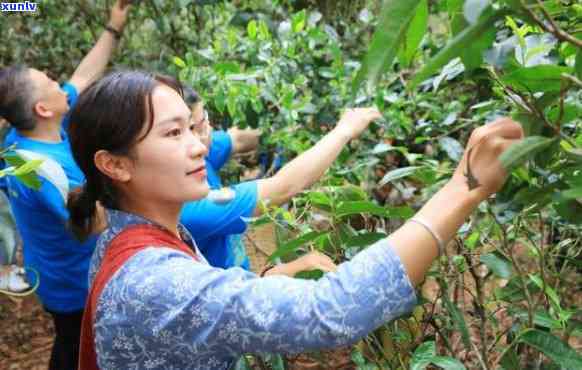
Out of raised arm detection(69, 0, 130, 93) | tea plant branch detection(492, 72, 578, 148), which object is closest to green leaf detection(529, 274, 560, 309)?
tea plant branch detection(492, 72, 578, 148)

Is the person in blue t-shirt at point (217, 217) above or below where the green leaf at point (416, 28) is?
below

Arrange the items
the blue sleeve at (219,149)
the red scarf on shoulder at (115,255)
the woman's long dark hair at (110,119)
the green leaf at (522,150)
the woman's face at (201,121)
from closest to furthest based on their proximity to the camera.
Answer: the green leaf at (522,150) < the red scarf on shoulder at (115,255) < the woman's long dark hair at (110,119) < the woman's face at (201,121) < the blue sleeve at (219,149)

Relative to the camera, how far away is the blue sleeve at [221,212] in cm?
199

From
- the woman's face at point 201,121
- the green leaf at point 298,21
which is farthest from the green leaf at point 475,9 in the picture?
the green leaf at point 298,21

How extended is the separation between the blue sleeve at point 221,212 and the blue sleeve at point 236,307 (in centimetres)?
78

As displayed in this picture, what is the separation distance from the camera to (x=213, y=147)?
2578 mm

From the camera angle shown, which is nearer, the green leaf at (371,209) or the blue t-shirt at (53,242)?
the green leaf at (371,209)

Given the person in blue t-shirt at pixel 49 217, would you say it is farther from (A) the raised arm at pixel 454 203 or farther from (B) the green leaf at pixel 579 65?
(B) the green leaf at pixel 579 65

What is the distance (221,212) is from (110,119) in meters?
0.69

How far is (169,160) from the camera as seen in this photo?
1.29 metres

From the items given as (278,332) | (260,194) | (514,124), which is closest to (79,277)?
(260,194)

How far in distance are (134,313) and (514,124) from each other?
645 millimetres

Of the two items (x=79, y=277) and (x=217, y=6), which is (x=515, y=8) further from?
(x=217, y=6)

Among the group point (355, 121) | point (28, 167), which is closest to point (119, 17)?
point (355, 121)
